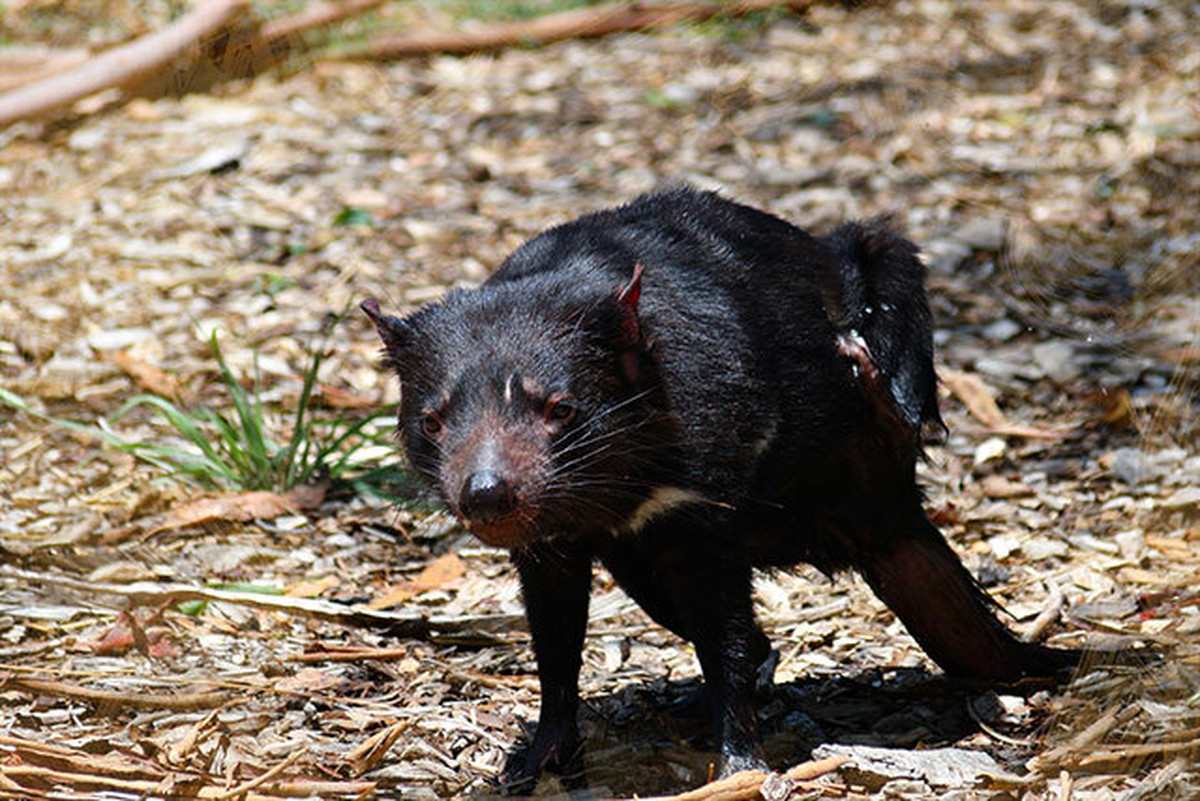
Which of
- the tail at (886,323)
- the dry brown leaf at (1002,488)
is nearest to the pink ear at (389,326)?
the tail at (886,323)

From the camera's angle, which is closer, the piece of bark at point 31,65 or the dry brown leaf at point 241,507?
the dry brown leaf at point 241,507

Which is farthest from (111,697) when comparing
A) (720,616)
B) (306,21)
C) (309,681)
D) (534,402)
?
(306,21)

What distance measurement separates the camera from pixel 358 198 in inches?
269

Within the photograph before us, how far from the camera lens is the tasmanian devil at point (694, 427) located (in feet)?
10.5

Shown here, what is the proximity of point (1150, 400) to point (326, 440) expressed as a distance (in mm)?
2780

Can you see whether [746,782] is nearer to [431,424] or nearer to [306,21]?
[431,424]

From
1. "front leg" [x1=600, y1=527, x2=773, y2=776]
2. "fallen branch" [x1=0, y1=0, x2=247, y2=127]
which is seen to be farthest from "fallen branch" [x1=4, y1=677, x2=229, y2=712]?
"fallen branch" [x1=0, y1=0, x2=247, y2=127]

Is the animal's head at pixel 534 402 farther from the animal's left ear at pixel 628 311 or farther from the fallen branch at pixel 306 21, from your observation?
the fallen branch at pixel 306 21

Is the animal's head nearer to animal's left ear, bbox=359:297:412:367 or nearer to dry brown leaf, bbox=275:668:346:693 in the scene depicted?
animal's left ear, bbox=359:297:412:367

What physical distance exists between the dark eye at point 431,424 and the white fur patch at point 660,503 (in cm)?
47

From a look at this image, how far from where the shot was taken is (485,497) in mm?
2980

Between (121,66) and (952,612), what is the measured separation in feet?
17.0

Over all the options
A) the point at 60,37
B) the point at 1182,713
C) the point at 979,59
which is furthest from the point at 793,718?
the point at 60,37

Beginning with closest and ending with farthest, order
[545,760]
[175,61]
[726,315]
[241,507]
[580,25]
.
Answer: [726,315] → [545,760] → [241,507] → [175,61] → [580,25]
